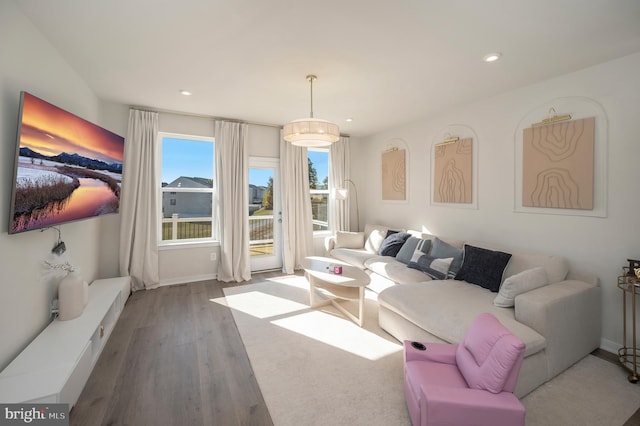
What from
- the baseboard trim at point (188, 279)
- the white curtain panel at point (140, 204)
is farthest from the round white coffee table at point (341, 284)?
the white curtain panel at point (140, 204)

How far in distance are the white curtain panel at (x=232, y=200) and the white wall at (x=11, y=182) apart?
6.68ft

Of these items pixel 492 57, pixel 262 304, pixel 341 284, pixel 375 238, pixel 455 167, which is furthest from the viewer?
pixel 375 238

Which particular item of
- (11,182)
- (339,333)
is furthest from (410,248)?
(11,182)

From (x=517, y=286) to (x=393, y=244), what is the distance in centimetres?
214

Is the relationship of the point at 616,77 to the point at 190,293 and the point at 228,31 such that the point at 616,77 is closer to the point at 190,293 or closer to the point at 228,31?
the point at 228,31

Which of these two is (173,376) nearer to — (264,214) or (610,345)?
(264,214)

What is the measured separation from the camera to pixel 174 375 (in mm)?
2268

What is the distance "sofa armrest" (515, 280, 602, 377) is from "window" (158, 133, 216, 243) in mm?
4522

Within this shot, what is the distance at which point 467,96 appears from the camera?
3.57 metres

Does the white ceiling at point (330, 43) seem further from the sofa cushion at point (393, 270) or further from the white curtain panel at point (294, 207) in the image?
the sofa cushion at point (393, 270)

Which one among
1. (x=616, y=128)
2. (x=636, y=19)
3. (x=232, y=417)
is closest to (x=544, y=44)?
(x=636, y=19)

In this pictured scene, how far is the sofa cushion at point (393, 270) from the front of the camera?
3506 mm

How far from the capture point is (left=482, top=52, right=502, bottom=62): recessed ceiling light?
8.23ft

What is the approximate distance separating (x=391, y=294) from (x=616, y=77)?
298 centimetres
